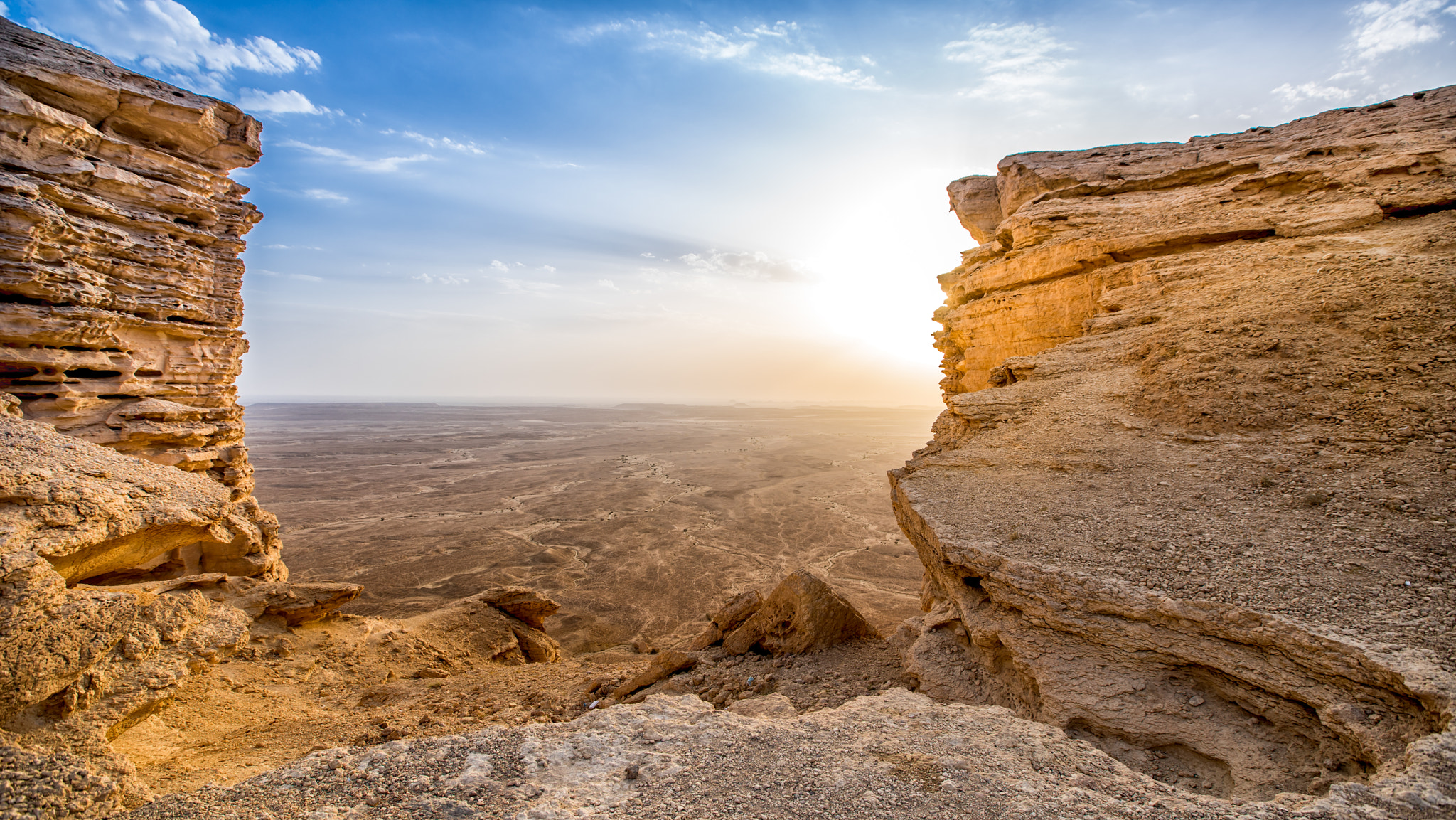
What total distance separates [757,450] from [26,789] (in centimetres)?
4665

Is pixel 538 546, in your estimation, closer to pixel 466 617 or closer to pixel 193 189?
pixel 466 617

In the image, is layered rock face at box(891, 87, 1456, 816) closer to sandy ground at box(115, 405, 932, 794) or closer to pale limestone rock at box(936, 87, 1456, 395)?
pale limestone rock at box(936, 87, 1456, 395)

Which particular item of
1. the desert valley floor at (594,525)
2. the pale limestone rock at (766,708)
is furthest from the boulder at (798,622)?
the desert valley floor at (594,525)

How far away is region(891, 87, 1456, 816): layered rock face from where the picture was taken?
3.89m

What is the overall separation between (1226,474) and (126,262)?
57.2 ft

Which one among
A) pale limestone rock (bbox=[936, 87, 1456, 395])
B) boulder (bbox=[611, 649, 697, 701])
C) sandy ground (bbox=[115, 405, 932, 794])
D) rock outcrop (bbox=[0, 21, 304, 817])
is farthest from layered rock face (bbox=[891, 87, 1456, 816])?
rock outcrop (bbox=[0, 21, 304, 817])

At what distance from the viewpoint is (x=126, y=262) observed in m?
8.98

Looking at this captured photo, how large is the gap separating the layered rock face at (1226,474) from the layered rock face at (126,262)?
1061cm

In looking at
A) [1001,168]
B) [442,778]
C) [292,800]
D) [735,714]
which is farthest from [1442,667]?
[1001,168]

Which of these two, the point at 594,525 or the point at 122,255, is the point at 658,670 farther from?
the point at 594,525

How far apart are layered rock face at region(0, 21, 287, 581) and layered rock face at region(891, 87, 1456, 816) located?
10.6 metres

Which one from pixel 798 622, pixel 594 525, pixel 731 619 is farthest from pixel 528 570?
pixel 798 622

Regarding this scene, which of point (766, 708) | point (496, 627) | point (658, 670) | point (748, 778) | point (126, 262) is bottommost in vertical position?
point (496, 627)

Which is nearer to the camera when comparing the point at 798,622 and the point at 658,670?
the point at 658,670
